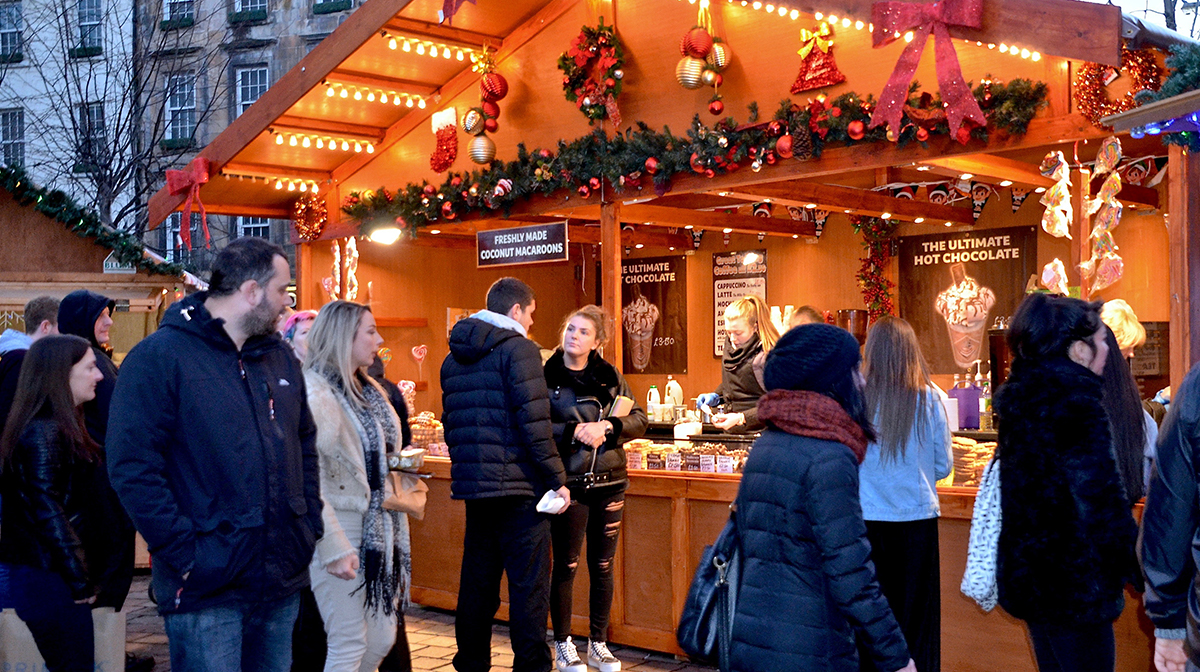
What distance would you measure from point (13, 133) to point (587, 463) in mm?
23441

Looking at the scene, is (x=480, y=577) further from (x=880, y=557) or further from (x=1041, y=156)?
(x=1041, y=156)

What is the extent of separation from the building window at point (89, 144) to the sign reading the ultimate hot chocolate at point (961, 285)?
51.1 feet

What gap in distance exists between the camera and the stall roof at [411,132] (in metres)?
6.09

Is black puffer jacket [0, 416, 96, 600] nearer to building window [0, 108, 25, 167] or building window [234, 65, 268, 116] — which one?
building window [234, 65, 268, 116]

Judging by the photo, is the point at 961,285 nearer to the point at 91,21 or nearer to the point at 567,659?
the point at 567,659

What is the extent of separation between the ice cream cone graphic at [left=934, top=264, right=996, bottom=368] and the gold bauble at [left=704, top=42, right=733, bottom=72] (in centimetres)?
422

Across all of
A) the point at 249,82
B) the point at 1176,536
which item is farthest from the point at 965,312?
the point at 249,82

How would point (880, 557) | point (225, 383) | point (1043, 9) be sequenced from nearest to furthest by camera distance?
point (225, 383)
point (880, 557)
point (1043, 9)

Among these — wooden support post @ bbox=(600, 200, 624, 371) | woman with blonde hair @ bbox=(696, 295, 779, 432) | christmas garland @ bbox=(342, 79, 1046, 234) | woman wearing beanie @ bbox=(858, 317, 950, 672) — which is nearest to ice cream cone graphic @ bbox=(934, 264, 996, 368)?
woman with blonde hair @ bbox=(696, 295, 779, 432)

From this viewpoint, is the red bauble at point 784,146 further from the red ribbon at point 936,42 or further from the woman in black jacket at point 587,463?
the woman in black jacket at point 587,463

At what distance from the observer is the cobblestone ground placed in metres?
6.11

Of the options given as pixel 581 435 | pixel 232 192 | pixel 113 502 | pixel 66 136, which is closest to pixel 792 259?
pixel 232 192

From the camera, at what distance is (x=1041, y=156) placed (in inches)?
293

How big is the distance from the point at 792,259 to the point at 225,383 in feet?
27.5
